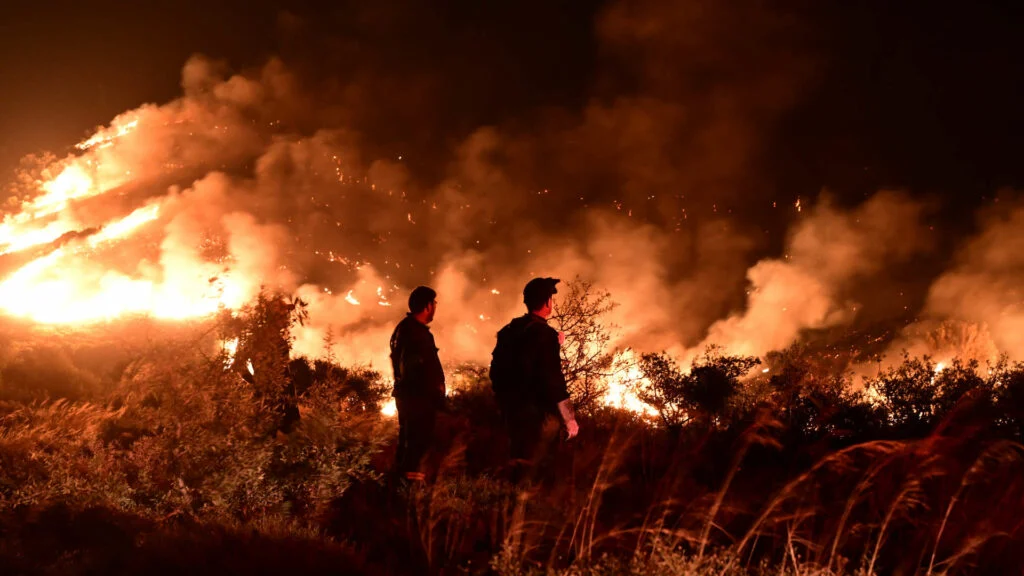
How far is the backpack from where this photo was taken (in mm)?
5113

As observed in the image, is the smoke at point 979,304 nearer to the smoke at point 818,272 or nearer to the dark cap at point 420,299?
the smoke at point 818,272

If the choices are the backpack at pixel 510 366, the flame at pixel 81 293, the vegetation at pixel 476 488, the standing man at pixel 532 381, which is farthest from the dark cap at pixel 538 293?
the flame at pixel 81 293

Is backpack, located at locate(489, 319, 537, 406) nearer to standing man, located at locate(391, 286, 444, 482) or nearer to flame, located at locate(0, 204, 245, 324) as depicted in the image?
standing man, located at locate(391, 286, 444, 482)

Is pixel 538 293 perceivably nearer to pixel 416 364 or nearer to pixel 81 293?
pixel 416 364

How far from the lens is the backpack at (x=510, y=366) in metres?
5.11

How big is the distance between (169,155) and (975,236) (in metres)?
31.2

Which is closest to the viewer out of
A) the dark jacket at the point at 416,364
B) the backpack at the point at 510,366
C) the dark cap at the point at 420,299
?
the backpack at the point at 510,366

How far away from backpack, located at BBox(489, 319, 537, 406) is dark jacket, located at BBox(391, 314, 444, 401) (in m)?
0.47

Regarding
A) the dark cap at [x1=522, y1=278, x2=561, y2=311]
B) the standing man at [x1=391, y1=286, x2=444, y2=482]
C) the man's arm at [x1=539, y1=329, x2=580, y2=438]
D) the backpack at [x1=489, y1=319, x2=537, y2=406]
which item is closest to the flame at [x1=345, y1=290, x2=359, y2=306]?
the standing man at [x1=391, y1=286, x2=444, y2=482]

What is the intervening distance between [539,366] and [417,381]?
40.9 inches

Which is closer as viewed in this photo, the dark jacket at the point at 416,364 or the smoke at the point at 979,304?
the dark jacket at the point at 416,364

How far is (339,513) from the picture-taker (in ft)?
16.4

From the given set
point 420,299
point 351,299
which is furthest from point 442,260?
point 420,299

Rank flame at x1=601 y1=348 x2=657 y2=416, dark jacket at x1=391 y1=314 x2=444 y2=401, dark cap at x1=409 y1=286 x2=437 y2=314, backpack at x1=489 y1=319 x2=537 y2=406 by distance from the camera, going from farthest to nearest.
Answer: flame at x1=601 y1=348 x2=657 y2=416 → dark cap at x1=409 y1=286 x2=437 y2=314 → dark jacket at x1=391 y1=314 x2=444 y2=401 → backpack at x1=489 y1=319 x2=537 y2=406
